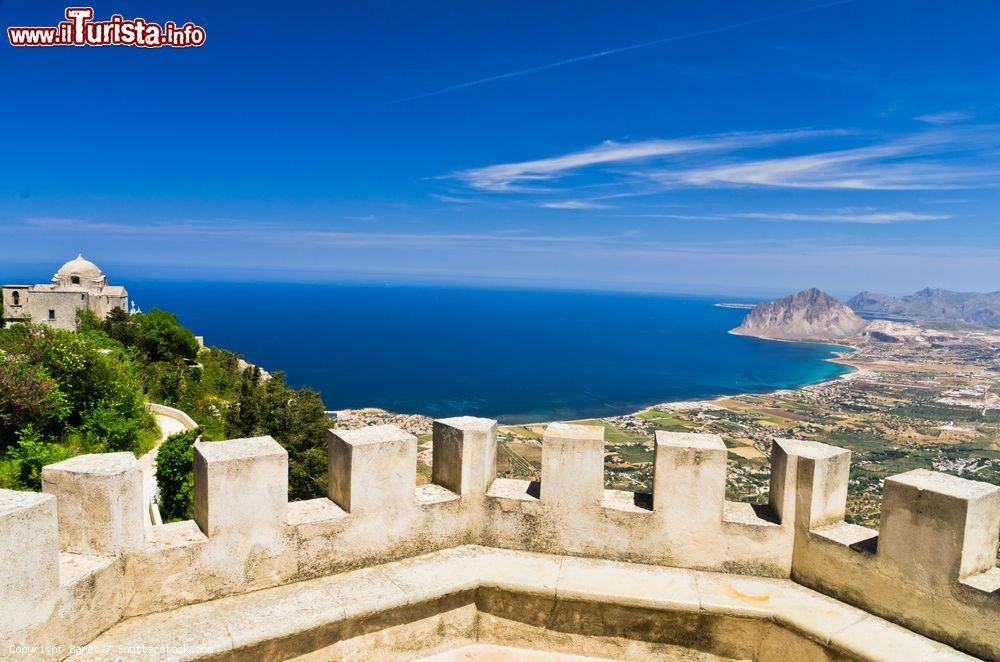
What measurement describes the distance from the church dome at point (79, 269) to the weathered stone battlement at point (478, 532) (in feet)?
206

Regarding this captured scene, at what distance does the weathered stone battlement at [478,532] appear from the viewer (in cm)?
371

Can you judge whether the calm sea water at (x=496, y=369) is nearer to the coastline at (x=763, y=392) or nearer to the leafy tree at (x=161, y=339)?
the coastline at (x=763, y=392)

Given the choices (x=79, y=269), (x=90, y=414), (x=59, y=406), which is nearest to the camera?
(x=59, y=406)

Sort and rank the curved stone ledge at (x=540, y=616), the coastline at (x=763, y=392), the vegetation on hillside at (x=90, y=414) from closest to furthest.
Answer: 1. the curved stone ledge at (x=540, y=616)
2. the vegetation on hillside at (x=90, y=414)
3. the coastline at (x=763, y=392)

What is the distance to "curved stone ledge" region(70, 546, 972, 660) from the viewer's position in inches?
Answer: 159

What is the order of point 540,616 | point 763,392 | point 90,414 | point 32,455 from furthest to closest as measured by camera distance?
1. point 763,392
2. point 90,414
3. point 32,455
4. point 540,616

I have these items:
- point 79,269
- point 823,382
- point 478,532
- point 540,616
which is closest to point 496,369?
point 823,382

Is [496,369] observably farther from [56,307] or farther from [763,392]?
[56,307]

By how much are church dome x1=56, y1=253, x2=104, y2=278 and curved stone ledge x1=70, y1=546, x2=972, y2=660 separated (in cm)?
6308

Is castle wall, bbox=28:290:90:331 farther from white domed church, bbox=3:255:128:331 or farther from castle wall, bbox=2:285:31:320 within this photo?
castle wall, bbox=2:285:31:320

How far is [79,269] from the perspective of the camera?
5616cm

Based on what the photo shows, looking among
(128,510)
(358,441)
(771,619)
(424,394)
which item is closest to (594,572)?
(771,619)

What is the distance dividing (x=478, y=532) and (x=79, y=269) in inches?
2524

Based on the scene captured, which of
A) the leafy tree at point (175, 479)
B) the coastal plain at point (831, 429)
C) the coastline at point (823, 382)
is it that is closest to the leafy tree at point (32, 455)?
the leafy tree at point (175, 479)
